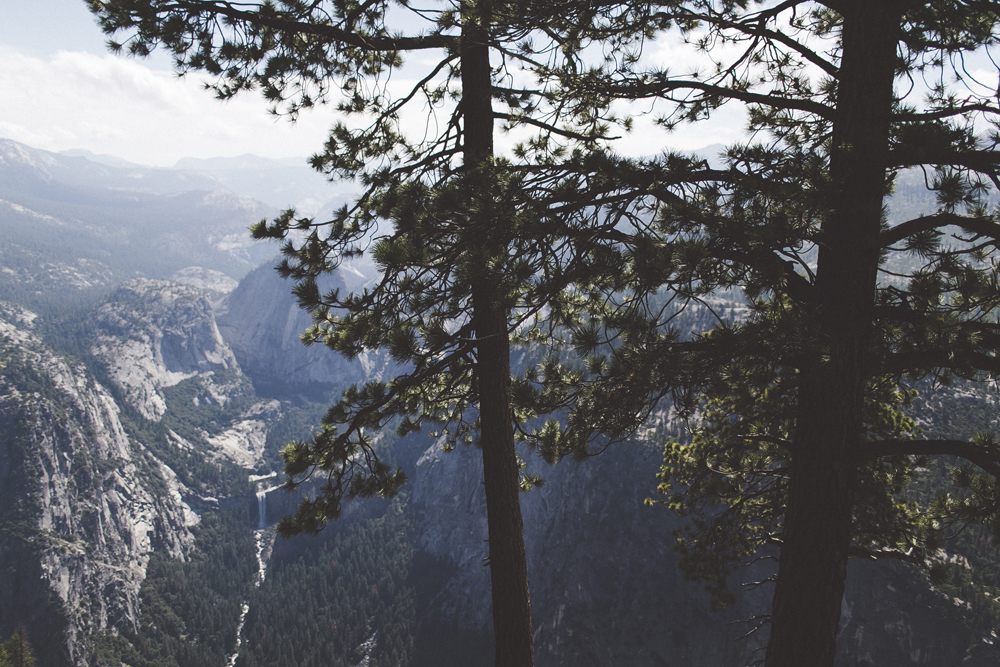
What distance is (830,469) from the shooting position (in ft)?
16.8

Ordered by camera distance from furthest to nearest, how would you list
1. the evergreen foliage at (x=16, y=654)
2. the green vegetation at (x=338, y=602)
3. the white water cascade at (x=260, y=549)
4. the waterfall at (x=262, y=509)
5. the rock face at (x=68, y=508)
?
the waterfall at (x=262, y=509) < the white water cascade at (x=260, y=549) < the rock face at (x=68, y=508) < the green vegetation at (x=338, y=602) < the evergreen foliage at (x=16, y=654)

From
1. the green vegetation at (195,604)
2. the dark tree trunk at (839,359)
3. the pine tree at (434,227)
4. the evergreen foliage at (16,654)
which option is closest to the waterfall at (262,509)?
the green vegetation at (195,604)

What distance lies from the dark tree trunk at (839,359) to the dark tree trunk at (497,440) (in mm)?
2822

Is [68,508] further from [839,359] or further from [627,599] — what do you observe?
[839,359]

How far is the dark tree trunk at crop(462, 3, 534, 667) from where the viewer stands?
6.44m

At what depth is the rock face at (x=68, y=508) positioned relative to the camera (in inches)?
4990

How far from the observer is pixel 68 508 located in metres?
149

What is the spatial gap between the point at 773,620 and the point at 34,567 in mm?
179600

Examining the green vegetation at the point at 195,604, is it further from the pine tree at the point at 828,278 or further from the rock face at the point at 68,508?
the pine tree at the point at 828,278

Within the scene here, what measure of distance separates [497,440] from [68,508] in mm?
194714

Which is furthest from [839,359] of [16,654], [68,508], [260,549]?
[260,549]

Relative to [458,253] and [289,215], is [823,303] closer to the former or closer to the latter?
Result: [458,253]

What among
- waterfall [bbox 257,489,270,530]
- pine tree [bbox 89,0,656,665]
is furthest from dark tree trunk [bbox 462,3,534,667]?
waterfall [bbox 257,489,270,530]

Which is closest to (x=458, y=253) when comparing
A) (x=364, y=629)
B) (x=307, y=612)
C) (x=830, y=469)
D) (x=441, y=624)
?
(x=830, y=469)
